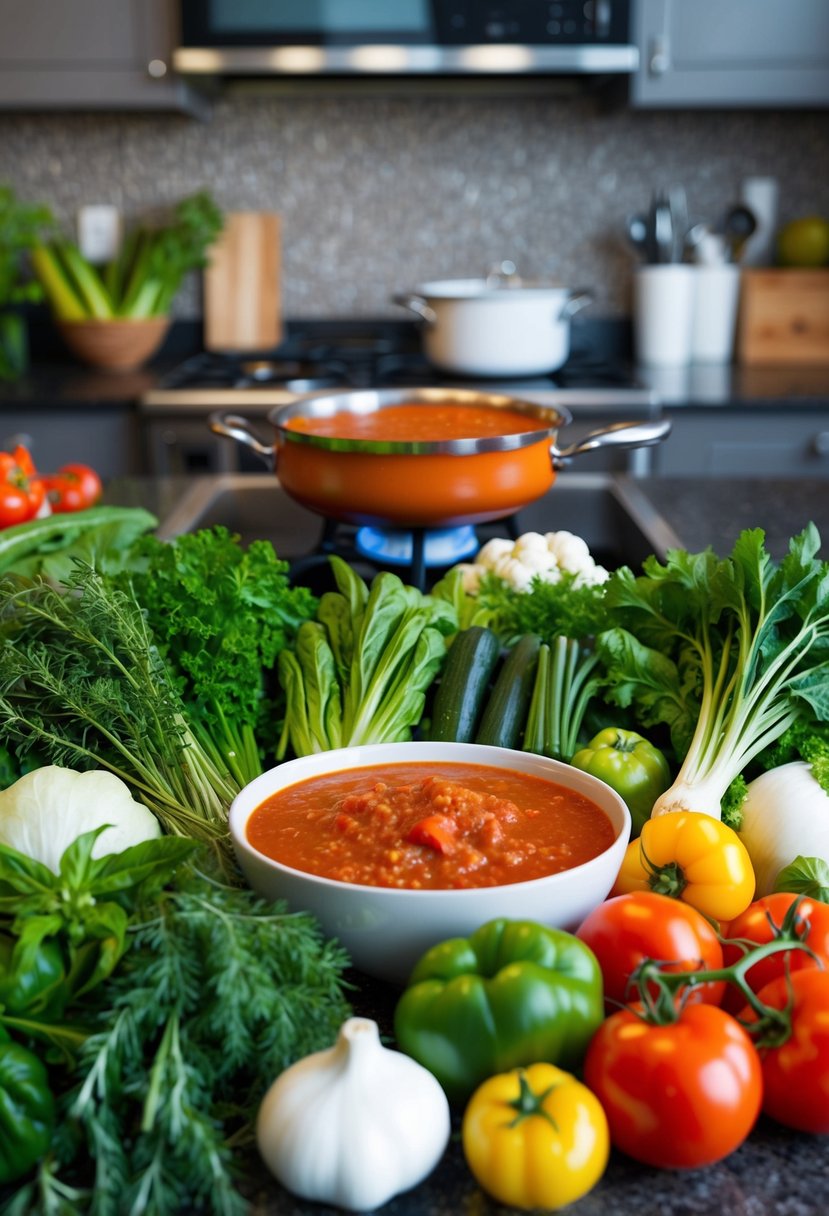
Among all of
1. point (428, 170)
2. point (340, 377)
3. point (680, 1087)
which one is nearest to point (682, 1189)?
point (680, 1087)

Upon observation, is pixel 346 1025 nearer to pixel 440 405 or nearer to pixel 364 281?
pixel 440 405

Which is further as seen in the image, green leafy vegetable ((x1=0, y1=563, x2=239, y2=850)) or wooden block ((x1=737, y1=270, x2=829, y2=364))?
wooden block ((x1=737, y1=270, x2=829, y2=364))

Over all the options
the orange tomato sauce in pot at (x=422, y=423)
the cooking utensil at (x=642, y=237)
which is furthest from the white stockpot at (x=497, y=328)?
the orange tomato sauce in pot at (x=422, y=423)

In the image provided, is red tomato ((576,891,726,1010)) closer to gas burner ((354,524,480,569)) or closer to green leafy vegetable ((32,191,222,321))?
gas burner ((354,524,480,569))

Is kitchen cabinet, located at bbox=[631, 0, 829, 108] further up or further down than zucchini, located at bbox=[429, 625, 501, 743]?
further up

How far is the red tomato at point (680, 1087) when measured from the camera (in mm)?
687

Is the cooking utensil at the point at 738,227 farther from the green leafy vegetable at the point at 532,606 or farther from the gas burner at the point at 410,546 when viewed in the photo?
the green leafy vegetable at the point at 532,606

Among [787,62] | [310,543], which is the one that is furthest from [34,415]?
[787,62]

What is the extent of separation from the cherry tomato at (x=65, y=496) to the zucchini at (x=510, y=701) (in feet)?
3.48

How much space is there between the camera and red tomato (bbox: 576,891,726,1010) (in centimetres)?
80

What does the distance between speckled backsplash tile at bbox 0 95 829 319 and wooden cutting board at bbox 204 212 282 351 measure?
0.10 metres

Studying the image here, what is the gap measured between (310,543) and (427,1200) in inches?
52.3

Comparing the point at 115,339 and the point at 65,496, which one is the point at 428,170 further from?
the point at 65,496

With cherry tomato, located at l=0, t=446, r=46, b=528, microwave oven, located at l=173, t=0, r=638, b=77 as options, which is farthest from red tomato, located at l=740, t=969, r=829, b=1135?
microwave oven, located at l=173, t=0, r=638, b=77
